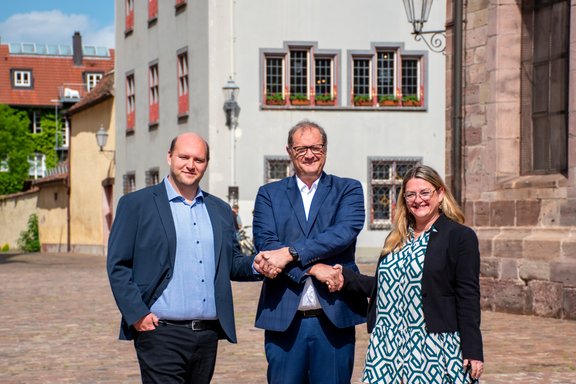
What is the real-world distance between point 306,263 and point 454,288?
0.67 m

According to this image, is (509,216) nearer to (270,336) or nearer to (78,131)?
(270,336)

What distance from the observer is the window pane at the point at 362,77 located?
31531 millimetres

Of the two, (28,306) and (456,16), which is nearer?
(456,16)

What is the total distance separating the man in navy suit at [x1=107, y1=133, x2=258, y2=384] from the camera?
16.8ft

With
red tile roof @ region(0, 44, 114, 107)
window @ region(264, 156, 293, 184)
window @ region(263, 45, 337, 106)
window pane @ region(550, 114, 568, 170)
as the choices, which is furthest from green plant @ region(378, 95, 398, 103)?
red tile roof @ region(0, 44, 114, 107)

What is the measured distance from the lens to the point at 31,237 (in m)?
51.3

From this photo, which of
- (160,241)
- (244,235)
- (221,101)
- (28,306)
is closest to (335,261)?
(160,241)

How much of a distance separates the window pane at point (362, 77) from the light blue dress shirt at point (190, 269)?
2636 cm

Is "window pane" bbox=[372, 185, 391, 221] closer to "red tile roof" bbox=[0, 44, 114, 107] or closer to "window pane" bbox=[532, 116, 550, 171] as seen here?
"window pane" bbox=[532, 116, 550, 171]

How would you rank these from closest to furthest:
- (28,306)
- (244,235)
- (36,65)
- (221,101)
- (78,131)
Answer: (28,306), (244,235), (221,101), (78,131), (36,65)

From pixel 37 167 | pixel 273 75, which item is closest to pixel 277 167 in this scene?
pixel 273 75

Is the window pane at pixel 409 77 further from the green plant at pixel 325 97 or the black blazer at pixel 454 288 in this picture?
the black blazer at pixel 454 288

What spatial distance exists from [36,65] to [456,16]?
216 feet

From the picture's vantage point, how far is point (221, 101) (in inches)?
1208
